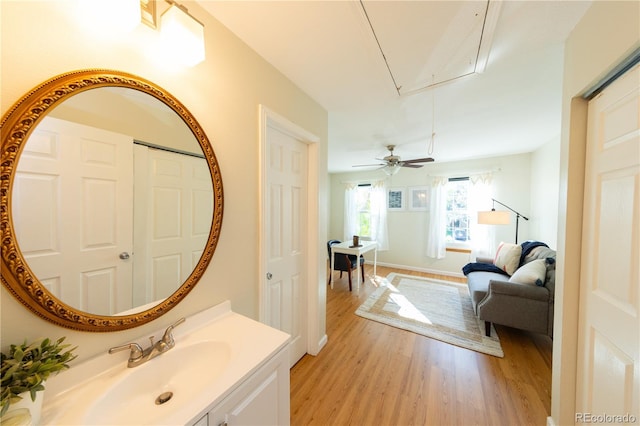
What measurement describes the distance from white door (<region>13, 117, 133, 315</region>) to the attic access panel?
1.35m

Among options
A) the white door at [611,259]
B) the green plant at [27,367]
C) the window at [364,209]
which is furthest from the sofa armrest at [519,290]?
the window at [364,209]

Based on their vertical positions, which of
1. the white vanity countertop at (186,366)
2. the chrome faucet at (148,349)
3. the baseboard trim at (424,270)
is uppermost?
the chrome faucet at (148,349)

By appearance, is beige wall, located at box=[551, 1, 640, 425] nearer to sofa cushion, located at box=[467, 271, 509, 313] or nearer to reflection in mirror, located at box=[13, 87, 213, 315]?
sofa cushion, located at box=[467, 271, 509, 313]

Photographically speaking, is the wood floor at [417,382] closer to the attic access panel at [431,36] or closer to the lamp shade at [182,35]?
the lamp shade at [182,35]

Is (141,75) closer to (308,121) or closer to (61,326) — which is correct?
(61,326)

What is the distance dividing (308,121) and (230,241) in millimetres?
1258

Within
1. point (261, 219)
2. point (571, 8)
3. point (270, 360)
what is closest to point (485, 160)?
point (571, 8)

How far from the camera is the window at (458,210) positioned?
4.36 metres

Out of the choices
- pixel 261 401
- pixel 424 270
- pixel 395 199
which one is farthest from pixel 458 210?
pixel 261 401

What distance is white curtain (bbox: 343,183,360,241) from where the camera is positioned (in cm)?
554

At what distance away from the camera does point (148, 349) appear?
0.86 m

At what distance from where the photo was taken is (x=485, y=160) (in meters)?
4.10

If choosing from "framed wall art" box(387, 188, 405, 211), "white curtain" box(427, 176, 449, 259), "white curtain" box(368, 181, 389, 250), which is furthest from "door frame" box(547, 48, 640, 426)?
"white curtain" box(368, 181, 389, 250)

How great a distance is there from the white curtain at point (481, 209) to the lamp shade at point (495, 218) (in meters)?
0.56
